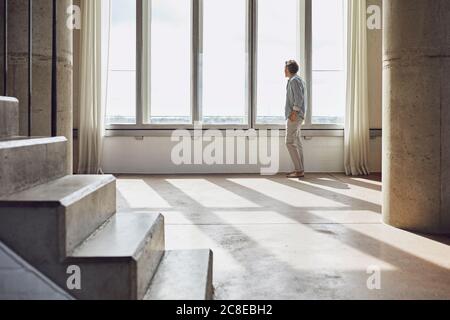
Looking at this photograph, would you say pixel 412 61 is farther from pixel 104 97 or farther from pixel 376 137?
pixel 104 97

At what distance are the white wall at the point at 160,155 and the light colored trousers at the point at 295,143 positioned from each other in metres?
0.57

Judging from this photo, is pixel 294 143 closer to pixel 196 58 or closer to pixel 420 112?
pixel 196 58

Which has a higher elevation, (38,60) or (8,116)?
(38,60)

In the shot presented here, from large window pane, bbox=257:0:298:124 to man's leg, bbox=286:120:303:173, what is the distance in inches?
28.7

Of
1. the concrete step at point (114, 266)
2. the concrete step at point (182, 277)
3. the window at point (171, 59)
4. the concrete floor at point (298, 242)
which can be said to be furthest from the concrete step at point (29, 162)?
the window at point (171, 59)

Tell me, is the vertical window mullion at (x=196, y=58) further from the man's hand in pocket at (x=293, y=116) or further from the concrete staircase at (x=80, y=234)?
the concrete staircase at (x=80, y=234)

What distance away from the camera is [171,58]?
A: 714 centimetres

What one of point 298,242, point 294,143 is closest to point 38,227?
point 298,242

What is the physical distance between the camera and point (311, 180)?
20.5 feet

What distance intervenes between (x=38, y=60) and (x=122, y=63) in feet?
12.6
